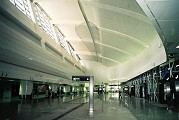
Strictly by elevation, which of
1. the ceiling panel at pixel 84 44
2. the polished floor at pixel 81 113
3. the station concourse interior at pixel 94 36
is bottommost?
the polished floor at pixel 81 113

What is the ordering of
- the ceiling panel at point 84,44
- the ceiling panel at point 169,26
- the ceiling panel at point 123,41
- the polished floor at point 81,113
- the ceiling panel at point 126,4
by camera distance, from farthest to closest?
the ceiling panel at point 84,44
the ceiling panel at point 123,41
the ceiling panel at point 126,4
the polished floor at point 81,113
the ceiling panel at point 169,26

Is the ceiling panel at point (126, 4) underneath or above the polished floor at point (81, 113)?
above

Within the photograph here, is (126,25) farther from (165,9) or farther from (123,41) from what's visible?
(165,9)

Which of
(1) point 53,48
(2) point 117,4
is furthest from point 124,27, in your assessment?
(1) point 53,48

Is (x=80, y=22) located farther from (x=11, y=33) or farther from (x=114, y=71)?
(x=114, y=71)

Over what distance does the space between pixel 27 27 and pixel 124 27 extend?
10.2 m

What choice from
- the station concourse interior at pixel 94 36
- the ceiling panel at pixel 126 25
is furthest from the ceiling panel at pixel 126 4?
the ceiling panel at pixel 126 25

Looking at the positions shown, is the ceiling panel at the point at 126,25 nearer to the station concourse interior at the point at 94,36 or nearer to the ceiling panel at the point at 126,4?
the station concourse interior at the point at 94,36

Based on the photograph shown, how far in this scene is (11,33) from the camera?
486 inches

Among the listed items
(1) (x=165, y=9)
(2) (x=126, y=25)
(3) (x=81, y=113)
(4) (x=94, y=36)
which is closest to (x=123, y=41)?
(4) (x=94, y=36)

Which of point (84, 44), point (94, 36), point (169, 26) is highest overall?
point (84, 44)

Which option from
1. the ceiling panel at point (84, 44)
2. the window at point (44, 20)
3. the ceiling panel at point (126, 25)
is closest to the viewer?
the ceiling panel at point (126, 25)

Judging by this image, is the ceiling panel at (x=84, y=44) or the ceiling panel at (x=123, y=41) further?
the ceiling panel at (x=84, y=44)

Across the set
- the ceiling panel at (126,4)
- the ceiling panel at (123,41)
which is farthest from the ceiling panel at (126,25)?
the ceiling panel at (123,41)
